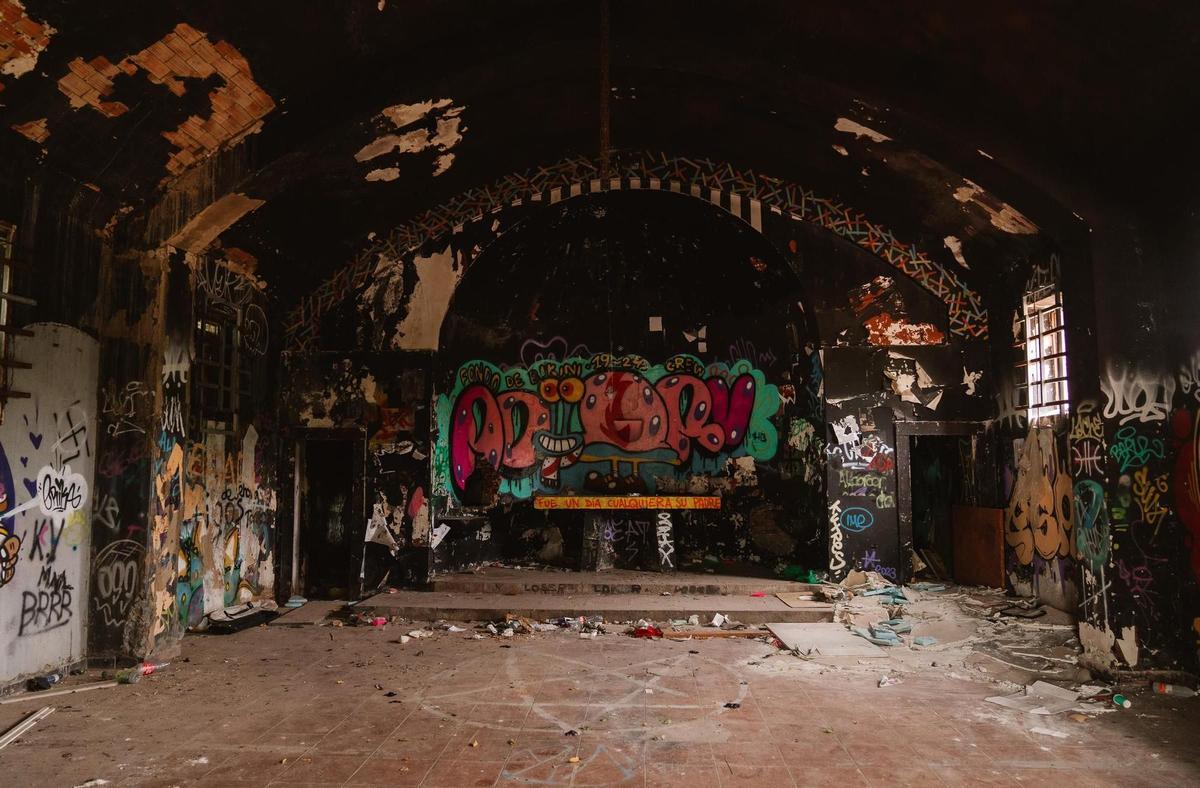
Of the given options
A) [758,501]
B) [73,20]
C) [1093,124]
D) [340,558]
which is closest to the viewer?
[73,20]

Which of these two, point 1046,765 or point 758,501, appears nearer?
point 1046,765

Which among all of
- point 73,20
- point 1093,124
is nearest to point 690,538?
point 1093,124

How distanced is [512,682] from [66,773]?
308cm

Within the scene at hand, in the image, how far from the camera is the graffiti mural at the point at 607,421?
38.4ft

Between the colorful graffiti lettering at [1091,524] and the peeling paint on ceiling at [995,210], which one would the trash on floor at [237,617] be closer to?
the colorful graffiti lettering at [1091,524]

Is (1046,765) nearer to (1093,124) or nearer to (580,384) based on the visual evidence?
(1093,124)

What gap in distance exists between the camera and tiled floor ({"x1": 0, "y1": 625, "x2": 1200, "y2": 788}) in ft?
15.2

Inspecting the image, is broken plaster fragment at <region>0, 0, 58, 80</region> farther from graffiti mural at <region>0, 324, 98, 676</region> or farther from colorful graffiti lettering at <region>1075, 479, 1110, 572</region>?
colorful graffiti lettering at <region>1075, 479, 1110, 572</region>

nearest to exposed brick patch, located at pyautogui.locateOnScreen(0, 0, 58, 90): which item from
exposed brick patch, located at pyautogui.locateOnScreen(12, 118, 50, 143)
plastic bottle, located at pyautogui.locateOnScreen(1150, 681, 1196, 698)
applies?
exposed brick patch, located at pyautogui.locateOnScreen(12, 118, 50, 143)

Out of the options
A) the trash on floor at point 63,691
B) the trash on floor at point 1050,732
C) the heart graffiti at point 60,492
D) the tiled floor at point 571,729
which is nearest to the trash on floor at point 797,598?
the tiled floor at point 571,729

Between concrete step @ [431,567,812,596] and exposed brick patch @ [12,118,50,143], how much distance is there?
20.4 feet

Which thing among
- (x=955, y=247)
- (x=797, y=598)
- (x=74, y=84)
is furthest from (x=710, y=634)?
(x=74, y=84)

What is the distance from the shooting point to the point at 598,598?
9352 mm

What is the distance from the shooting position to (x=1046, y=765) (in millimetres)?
4719
